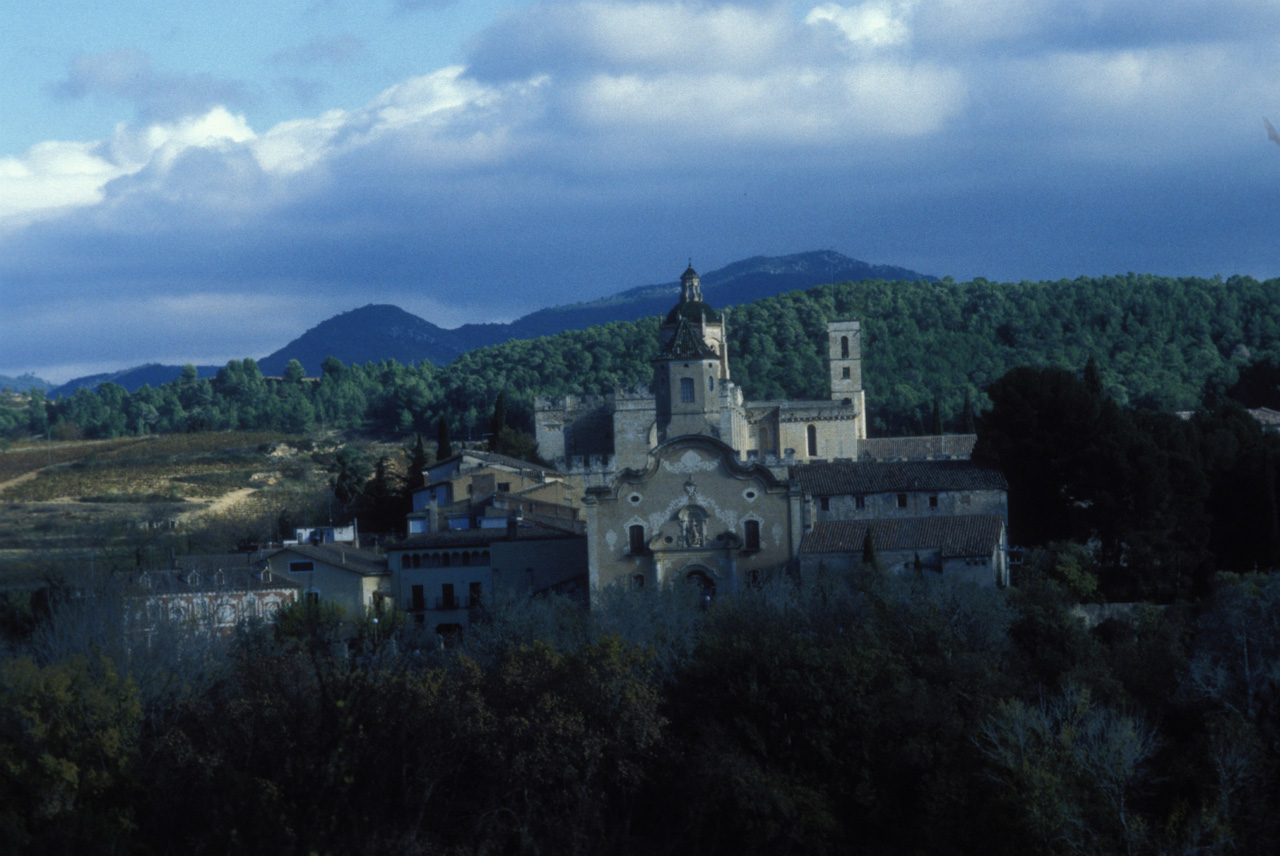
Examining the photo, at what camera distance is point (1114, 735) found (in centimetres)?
3030

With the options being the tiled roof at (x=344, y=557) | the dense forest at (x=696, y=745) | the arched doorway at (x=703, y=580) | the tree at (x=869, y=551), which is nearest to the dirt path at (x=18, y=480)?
the tiled roof at (x=344, y=557)

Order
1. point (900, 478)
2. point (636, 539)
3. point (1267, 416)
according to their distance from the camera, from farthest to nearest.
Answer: point (1267, 416) < point (900, 478) < point (636, 539)

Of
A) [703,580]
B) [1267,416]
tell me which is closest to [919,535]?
[703,580]

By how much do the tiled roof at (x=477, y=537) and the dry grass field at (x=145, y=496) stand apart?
11.3 meters

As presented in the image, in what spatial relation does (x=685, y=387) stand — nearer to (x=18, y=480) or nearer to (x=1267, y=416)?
(x=1267, y=416)

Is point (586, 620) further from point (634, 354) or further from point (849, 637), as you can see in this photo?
point (634, 354)

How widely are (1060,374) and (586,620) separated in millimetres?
18133

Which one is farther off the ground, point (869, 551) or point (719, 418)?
point (719, 418)

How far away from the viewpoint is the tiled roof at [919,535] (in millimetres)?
43250

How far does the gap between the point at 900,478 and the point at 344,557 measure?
18.5m

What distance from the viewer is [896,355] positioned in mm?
116250

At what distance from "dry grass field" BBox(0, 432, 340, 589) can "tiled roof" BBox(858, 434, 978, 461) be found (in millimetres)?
26482

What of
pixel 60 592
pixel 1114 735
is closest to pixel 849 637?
pixel 1114 735

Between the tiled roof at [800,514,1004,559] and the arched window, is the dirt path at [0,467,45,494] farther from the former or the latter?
the tiled roof at [800,514,1004,559]
